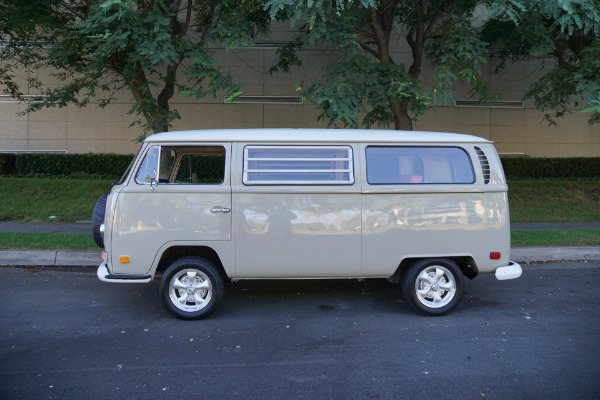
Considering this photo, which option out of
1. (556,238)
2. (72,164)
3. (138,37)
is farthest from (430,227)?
(72,164)

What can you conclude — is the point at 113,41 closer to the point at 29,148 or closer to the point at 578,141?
the point at 29,148

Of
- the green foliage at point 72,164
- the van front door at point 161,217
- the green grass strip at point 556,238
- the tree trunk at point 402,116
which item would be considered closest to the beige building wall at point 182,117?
the green foliage at point 72,164

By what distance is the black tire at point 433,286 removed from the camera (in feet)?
17.8

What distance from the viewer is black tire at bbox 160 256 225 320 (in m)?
5.25

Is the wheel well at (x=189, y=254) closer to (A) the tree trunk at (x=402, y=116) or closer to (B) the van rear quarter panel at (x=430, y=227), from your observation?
(B) the van rear quarter panel at (x=430, y=227)

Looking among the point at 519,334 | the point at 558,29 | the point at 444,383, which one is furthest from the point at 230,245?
the point at 558,29

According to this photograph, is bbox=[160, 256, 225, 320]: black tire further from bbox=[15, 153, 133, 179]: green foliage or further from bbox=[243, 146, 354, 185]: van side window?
bbox=[15, 153, 133, 179]: green foliage

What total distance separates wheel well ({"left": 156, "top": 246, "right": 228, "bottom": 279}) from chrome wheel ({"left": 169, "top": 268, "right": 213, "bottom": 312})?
0.90 ft

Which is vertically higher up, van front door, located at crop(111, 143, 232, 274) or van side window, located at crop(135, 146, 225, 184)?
van side window, located at crop(135, 146, 225, 184)

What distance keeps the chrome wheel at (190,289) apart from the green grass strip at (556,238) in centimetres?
595

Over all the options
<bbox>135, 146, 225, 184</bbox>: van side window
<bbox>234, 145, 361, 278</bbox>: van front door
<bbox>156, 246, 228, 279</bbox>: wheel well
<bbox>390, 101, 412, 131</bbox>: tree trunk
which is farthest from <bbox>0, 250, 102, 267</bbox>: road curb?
<bbox>390, 101, 412, 131</bbox>: tree trunk

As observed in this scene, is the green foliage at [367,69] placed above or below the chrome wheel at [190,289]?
above

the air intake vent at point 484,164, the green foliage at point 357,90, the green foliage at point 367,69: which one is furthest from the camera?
the green foliage at point 357,90

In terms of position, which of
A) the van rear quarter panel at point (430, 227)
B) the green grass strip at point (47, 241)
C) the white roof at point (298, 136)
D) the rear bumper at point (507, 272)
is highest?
the white roof at point (298, 136)
